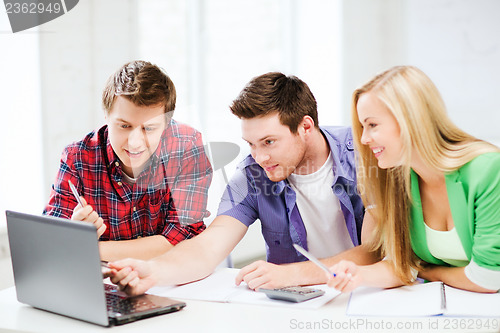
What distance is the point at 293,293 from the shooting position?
1.41 m

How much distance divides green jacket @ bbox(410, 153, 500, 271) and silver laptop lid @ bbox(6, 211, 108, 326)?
85 centimetres

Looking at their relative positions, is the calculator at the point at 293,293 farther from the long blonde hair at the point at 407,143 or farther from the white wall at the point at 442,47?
the white wall at the point at 442,47

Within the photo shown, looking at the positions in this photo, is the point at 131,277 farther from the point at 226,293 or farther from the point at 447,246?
the point at 447,246

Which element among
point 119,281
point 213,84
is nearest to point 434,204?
point 119,281

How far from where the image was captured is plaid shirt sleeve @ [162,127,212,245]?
6.24 ft

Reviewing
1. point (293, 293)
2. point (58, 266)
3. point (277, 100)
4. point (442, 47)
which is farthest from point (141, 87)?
point (442, 47)

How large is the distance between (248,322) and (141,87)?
2.72 feet

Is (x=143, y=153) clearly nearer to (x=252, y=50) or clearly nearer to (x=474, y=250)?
(x=474, y=250)

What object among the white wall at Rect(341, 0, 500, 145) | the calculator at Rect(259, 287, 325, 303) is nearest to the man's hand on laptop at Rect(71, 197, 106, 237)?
the calculator at Rect(259, 287, 325, 303)

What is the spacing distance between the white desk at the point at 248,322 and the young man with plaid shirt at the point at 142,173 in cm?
47

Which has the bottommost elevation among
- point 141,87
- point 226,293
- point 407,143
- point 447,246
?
point 226,293

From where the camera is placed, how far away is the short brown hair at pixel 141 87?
1.77 metres

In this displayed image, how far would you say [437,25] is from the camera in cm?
412

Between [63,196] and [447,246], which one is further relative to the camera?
[63,196]
